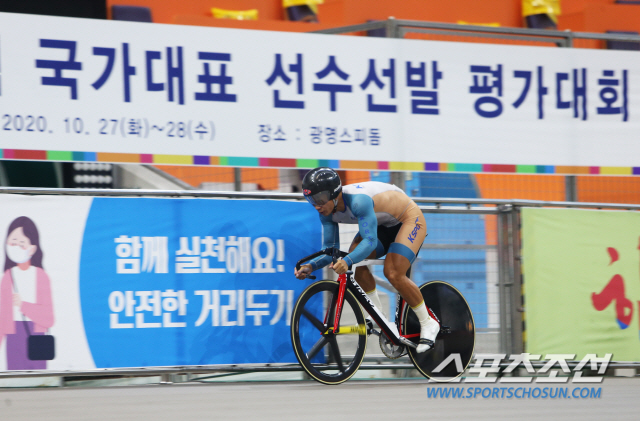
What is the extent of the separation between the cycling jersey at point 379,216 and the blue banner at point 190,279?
484 millimetres

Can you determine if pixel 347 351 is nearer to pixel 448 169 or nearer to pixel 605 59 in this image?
pixel 448 169

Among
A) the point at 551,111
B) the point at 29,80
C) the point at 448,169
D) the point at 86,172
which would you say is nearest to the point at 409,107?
the point at 448,169

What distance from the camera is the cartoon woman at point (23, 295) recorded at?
19.2 ft

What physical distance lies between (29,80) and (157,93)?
98 cm

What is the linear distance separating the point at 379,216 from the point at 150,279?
1.83m

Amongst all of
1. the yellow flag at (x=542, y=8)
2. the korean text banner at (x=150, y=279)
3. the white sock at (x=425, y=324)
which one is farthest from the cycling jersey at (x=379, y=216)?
the yellow flag at (x=542, y=8)

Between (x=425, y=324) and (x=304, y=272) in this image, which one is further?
(x=425, y=324)

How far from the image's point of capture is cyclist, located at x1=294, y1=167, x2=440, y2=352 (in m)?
5.89

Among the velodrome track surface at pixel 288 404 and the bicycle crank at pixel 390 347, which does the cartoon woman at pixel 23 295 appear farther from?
the bicycle crank at pixel 390 347

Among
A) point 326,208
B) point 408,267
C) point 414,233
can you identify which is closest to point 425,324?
point 408,267

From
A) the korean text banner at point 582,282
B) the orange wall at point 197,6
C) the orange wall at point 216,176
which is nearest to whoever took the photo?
the korean text banner at point 582,282

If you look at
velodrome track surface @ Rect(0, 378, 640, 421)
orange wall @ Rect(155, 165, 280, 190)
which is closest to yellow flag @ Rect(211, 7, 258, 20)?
orange wall @ Rect(155, 165, 280, 190)

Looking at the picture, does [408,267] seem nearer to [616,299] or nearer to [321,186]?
[321,186]

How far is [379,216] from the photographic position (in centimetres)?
626
